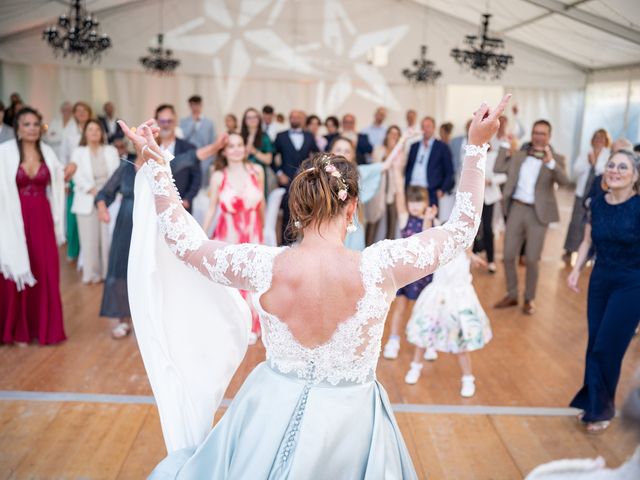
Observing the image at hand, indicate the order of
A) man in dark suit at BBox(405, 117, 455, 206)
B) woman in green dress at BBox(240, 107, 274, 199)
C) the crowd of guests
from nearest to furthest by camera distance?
the crowd of guests, woman in green dress at BBox(240, 107, 274, 199), man in dark suit at BBox(405, 117, 455, 206)

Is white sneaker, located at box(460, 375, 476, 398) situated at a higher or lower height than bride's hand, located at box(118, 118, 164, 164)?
lower

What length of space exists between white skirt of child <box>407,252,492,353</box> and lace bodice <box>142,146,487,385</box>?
1954 millimetres

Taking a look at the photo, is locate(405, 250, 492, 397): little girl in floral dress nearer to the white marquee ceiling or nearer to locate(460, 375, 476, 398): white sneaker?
locate(460, 375, 476, 398): white sneaker

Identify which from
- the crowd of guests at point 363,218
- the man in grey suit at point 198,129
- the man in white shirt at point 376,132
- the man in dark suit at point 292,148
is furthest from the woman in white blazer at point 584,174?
the man in grey suit at point 198,129

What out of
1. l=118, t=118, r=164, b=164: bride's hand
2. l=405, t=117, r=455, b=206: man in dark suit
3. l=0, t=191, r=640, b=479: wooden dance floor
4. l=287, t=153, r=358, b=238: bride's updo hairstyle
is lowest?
l=0, t=191, r=640, b=479: wooden dance floor

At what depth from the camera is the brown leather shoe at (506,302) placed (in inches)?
222

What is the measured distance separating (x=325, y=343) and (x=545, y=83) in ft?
49.9

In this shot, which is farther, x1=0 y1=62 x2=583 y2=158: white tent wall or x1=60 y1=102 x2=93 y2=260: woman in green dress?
x1=0 y1=62 x2=583 y2=158: white tent wall

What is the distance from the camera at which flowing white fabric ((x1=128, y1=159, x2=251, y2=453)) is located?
2.14 m

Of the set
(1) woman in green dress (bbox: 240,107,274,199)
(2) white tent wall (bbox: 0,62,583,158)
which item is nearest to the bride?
(1) woman in green dress (bbox: 240,107,274,199)

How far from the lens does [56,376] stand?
385 cm

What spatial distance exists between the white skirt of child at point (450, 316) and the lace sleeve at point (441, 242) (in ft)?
6.57

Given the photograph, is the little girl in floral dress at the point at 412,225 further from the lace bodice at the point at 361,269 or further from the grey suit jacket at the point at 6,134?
the grey suit jacket at the point at 6,134

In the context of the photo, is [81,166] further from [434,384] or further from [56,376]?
[434,384]
